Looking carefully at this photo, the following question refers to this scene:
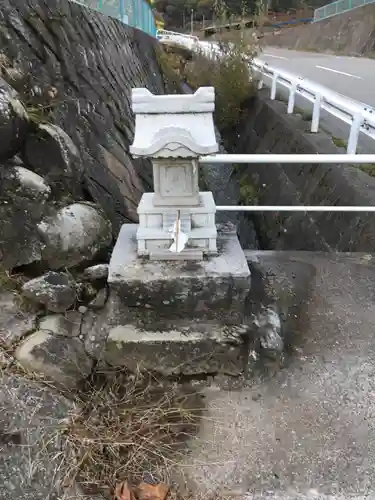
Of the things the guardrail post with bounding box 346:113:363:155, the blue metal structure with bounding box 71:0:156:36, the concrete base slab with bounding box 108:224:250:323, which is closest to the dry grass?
the concrete base slab with bounding box 108:224:250:323

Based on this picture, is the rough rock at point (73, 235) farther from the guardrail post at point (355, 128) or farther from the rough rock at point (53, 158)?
the guardrail post at point (355, 128)

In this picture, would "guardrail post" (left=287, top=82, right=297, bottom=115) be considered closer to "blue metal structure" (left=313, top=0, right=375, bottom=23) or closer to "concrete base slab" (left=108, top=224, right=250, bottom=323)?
"concrete base slab" (left=108, top=224, right=250, bottom=323)

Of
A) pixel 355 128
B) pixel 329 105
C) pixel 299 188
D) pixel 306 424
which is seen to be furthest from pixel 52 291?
pixel 329 105

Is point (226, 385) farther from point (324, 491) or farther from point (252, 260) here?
point (252, 260)

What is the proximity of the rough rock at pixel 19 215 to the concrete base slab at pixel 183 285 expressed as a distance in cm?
56

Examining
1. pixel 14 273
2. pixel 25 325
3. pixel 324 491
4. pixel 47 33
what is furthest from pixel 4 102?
Answer: pixel 324 491

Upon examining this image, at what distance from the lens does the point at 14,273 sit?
2791mm

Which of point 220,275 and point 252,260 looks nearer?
point 220,275

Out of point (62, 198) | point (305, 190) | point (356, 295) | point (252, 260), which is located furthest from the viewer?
point (305, 190)

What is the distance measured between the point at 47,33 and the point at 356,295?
3719 mm

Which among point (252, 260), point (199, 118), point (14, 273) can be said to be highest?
point (199, 118)

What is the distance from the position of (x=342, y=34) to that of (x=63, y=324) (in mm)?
26110

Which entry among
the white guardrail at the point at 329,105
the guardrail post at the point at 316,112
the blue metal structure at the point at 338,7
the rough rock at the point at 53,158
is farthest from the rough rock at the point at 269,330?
the blue metal structure at the point at 338,7

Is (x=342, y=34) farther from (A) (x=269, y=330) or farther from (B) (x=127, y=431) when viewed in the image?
(B) (x=127, y=431)
